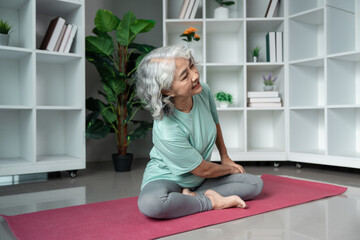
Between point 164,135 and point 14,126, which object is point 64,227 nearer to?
point 164,135

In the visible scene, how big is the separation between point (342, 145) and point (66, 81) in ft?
7.87

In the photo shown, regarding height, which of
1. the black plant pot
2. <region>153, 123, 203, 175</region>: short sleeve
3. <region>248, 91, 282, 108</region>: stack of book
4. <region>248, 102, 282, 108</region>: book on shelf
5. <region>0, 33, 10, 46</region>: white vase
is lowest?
the black plant pot

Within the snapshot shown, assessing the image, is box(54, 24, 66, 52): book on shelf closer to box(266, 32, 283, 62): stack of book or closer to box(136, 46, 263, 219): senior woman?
box(136, 46, 263, 219): senior woman

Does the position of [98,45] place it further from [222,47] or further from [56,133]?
[222,47]

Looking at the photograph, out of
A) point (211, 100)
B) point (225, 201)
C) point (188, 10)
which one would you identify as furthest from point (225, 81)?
point (225, 201)

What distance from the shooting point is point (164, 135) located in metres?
1.44

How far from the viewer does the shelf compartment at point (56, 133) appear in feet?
9.14

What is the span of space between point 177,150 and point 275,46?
2.01 metres

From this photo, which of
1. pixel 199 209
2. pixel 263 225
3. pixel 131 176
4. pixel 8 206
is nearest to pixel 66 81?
pixel 131 176

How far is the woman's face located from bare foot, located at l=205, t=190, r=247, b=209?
51 cm

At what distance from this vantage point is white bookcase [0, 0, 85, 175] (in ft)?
7.91

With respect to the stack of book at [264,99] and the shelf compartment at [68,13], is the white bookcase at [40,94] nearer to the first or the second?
the shelf compartment at [68,13]

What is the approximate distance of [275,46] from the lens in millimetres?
3053

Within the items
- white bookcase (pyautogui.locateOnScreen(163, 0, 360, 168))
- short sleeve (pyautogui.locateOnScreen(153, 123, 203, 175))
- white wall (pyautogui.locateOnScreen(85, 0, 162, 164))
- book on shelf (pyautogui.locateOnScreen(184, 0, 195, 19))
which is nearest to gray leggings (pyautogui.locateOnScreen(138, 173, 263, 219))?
short sleeve (pyautogui.locateOnScreen(153, 123, 203, 175))
